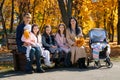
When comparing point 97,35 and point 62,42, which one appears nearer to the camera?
point 62,42

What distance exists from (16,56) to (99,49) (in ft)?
9.21

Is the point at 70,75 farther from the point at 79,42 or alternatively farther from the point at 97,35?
the point at 97,35

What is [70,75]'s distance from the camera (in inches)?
455

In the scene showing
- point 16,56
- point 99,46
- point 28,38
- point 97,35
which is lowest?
point 16,56

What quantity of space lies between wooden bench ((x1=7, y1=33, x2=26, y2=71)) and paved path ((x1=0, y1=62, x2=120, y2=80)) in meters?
0.55

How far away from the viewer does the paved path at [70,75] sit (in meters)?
11.1

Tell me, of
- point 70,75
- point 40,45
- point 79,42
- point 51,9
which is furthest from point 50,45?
point 51,9

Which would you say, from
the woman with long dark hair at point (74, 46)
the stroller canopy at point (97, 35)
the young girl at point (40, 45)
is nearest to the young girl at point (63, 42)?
the woman with long dark hair at point (74, 46)

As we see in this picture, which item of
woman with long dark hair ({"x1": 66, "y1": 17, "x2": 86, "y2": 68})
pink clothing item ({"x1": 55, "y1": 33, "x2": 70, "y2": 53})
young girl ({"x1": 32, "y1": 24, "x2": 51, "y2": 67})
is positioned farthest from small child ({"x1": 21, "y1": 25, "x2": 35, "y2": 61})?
woman with long dark hair ({"x1": 66, "y1": 17, "x2": 86, "y2": 68})

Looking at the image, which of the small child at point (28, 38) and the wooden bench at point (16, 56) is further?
the wooden bench at point (16, 56)

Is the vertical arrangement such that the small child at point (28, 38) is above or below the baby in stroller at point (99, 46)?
above

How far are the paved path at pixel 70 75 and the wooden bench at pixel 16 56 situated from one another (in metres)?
0.55

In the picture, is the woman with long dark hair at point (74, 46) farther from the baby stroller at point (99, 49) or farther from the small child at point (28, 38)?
the small child at point (28, 38)

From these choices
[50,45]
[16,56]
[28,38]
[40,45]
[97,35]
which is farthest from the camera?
[97,35]
